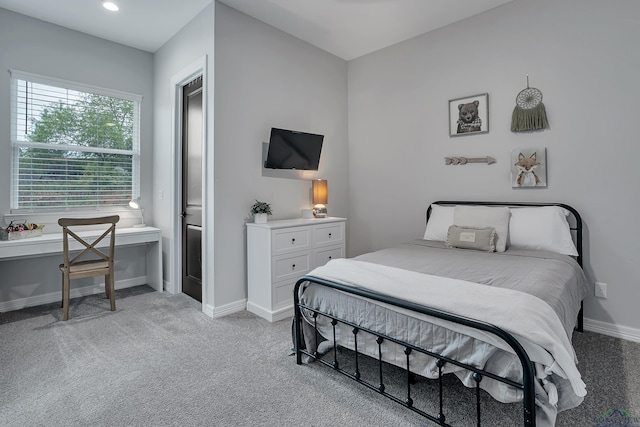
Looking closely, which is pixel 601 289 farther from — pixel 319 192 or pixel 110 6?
pixel 110 6

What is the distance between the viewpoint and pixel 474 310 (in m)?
1.40

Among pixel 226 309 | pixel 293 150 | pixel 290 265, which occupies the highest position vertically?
pixel 293 150

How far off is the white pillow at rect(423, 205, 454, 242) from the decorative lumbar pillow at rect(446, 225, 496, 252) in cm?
27

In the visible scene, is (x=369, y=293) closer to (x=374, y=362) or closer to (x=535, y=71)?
(x=374, y=362)

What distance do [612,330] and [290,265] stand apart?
2.73 metres

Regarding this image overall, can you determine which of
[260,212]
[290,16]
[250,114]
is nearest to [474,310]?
[260,212]

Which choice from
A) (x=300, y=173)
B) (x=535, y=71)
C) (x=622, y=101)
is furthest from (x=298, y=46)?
(x=622, y=101)

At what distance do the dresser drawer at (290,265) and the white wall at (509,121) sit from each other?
1.24 meters

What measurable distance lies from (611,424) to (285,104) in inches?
138

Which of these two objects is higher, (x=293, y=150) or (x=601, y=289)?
(x=293, y=150)

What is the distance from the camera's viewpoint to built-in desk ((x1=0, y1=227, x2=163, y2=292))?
2869 millimetres

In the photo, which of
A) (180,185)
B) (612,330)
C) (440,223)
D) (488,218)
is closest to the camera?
(612,330)

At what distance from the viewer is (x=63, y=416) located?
5.50 ft

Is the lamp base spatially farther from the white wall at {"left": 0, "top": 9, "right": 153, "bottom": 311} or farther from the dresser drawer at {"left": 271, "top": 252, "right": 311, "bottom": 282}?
the white wall at {"left": 0, "top": 9, "right": 153, "bottom": 311}
